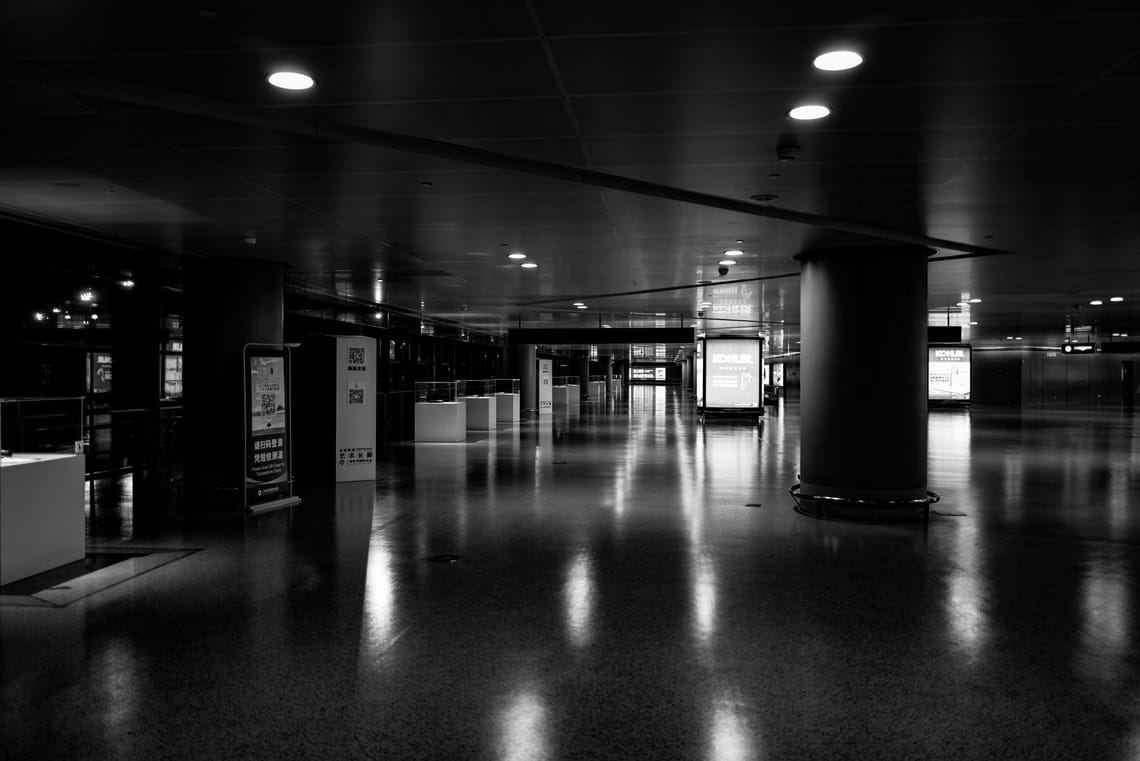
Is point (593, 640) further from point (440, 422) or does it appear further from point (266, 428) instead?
point (440, 422)

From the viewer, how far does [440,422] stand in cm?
2241

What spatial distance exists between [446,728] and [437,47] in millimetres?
3598

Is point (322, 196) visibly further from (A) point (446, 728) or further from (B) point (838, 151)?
(A) point (446, 728)

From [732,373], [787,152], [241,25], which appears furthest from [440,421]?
[241,25]

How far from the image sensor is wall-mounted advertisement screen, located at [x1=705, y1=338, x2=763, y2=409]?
30.1m

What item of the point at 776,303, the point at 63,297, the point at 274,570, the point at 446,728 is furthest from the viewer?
the point at 776,303

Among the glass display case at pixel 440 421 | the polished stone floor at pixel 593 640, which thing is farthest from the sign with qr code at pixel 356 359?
the glass display case at pixel 440 421

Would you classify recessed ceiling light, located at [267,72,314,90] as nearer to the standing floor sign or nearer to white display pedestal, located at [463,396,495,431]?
the standing floor sign

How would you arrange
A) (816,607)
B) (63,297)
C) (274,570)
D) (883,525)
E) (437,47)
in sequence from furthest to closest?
(63,297) → (883,525) → (274,570) → (816,607) → (437,47)

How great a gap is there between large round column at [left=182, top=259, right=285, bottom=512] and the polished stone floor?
189 centimetres

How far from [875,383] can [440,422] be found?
1372 cm

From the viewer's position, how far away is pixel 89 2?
160 inches

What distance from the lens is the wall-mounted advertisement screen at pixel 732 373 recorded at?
3015cm

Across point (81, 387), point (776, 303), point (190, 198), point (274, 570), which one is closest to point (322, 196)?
point (190, 198)
